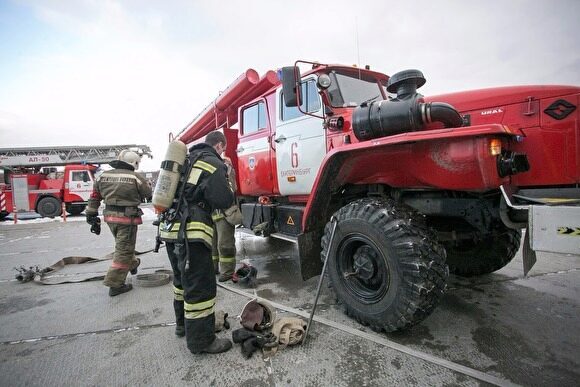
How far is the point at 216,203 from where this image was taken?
2.10 meters

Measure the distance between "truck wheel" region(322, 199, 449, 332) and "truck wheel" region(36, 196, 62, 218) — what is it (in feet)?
49.8

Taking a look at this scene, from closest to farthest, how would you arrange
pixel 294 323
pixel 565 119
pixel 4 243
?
1. pixel 565 119
2. pixel 294 323
3. pixel 4 243

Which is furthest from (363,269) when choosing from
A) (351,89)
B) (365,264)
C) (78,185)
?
(78,185)

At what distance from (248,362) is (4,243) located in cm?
778

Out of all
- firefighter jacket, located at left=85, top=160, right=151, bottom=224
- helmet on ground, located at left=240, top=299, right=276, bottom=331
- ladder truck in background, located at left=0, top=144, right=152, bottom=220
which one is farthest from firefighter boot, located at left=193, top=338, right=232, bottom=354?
ladder truck in background, located at left=0, top=144, right=152, bottom=220

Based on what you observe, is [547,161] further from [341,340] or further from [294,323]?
[294,323]

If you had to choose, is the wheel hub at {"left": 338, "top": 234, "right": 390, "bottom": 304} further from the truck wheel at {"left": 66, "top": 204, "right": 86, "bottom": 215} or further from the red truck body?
the truck wheel at {"left": 66, "top": 204, "right": 86, "bottom": 215}

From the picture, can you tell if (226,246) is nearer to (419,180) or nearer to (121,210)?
(121,210)

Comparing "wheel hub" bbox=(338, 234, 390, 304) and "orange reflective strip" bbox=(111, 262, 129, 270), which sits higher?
"wheel hub" bbox=(338, 234, 390, 304)

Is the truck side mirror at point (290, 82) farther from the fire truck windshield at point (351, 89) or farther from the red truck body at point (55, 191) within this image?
the red truck body at point (55, 191)

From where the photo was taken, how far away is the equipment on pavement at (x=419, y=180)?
1.87 meters

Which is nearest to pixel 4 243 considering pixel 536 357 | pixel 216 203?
pixel 216 203

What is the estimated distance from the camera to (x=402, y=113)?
206 centimetres

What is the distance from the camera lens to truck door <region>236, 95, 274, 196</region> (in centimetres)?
394
